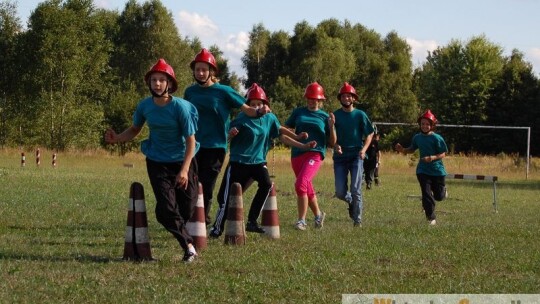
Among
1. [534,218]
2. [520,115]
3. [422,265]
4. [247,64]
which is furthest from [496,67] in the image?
[422,265]

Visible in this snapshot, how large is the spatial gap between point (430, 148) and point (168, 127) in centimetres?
709

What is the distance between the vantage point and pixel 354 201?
544 inches

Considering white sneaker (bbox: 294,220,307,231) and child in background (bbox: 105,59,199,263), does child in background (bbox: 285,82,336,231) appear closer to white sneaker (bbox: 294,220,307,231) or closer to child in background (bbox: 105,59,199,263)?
white sneaker (bbox: 294,220,307,231)

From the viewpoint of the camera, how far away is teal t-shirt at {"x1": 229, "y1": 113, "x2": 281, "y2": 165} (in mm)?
11523

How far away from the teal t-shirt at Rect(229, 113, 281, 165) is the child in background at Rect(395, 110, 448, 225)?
4.37 m

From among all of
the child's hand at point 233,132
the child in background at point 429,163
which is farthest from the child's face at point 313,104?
the child in background at point 429,163

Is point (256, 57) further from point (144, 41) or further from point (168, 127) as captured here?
point (168, 127)

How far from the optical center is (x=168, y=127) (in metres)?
9.10

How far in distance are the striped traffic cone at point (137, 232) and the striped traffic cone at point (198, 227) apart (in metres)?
0.93

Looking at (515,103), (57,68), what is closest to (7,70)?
(57,68)

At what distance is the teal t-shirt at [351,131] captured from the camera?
45.3ft

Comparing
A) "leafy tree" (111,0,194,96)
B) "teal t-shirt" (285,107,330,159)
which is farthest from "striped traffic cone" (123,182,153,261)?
"leafy tree" (111,0,194,96)

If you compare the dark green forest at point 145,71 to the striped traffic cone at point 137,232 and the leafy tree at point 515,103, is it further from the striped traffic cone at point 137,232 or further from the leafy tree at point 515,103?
the striped traffic cone at point 137,232

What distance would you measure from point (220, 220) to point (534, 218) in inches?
345
